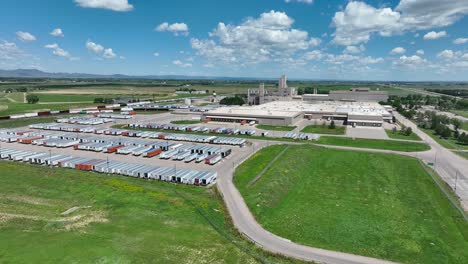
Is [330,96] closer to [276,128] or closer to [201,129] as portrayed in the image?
[276,128]

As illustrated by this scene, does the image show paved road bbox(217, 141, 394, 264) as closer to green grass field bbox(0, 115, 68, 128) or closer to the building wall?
green grass field bbox(0, 115, 68, 128)

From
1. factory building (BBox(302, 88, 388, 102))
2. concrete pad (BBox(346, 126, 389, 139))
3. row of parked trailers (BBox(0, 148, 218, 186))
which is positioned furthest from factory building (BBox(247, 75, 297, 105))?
row of parked trailers (BBox(0, 148, 218, 186))

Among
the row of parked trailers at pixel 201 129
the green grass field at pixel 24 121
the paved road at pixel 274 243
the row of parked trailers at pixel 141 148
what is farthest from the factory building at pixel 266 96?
the paved road at pixel 274 243

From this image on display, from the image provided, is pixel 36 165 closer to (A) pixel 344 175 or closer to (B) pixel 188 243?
(B) pixel 188 243

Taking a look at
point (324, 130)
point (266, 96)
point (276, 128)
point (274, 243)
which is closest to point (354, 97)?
point (266, 96)

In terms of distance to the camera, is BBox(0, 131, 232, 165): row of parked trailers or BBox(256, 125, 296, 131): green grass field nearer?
BBox(0, 131, 232, 165): row of parked trailers

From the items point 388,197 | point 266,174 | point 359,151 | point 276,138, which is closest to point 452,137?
point 359,151
